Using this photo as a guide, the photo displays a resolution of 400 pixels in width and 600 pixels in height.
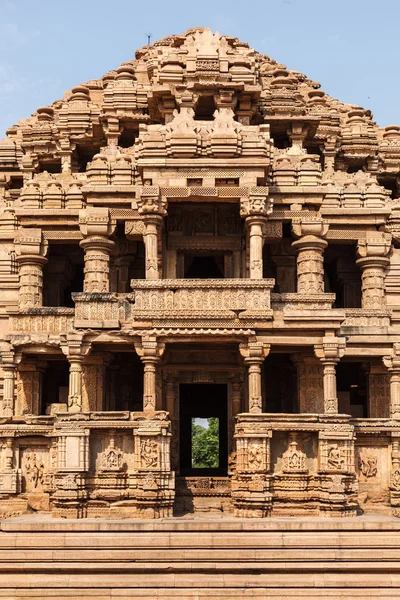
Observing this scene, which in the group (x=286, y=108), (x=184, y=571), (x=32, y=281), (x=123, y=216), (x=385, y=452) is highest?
(x=286, y=108)

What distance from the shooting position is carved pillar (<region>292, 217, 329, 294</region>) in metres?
22.4

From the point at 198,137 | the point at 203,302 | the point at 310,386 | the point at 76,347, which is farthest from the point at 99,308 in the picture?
the point at 310,386

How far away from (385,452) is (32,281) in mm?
10313

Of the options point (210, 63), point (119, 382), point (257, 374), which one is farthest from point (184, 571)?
point (210, 63)

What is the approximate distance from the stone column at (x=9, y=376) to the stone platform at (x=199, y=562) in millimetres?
4964

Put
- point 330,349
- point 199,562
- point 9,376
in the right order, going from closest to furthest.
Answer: point 199,562 → point 330,349 → point 9,376

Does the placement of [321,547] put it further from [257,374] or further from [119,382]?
[119,382]

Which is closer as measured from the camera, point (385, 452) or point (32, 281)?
point (385, 452)

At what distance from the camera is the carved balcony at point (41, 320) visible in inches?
835

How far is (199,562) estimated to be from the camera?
16.1 m

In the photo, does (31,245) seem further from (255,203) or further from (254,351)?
(254,351)

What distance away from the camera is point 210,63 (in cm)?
2383

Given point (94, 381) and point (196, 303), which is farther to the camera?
point (94, 381)

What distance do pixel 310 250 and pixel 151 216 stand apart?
15.3ft
